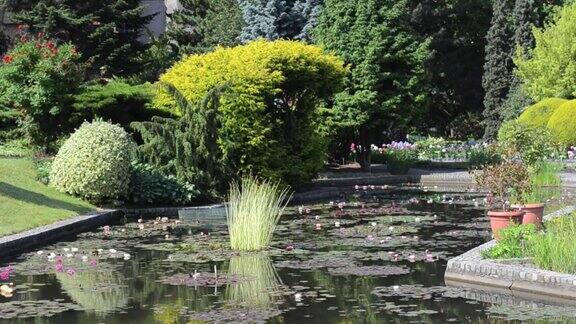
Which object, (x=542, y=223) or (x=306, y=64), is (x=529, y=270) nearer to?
(x=542, y=223)

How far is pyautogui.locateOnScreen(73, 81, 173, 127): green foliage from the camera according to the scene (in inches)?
908

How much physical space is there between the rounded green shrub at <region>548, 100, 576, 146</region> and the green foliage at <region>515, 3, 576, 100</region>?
5293mm

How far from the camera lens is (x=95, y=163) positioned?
18859 mm

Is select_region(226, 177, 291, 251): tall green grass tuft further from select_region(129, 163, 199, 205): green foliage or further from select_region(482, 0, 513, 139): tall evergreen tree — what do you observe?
select_region(482, 0, 513, 139): tall evergreen tree

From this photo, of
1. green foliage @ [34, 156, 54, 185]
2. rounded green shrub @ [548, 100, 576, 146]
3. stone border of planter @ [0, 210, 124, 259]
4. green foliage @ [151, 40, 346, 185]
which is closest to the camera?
stone border of planter @ [0, 210, 124, 259]

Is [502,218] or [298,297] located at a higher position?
[502,218]

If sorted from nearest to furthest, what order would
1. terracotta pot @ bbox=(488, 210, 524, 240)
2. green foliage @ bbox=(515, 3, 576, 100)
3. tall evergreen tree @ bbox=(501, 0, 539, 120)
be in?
terracotta pot @ bbox=(488, 210, 524, 240)
green foliage @ bbox=(515, 3, 576, 100)
tall evergreen tree @ bbox=(501, 0, 539, 120)

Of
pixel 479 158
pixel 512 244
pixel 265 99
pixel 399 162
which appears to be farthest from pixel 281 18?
pixel 512 244

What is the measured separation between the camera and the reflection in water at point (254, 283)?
10312mm

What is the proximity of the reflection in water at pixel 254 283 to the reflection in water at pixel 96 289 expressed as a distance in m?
1.18

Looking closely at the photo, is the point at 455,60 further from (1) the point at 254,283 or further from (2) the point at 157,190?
(1) the point at 254,283

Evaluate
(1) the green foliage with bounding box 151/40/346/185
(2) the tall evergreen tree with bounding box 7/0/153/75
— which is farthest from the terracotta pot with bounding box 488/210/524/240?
(2) the tall evergreen tree with bounding box 7/0/153/75

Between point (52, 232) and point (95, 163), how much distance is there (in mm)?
3369

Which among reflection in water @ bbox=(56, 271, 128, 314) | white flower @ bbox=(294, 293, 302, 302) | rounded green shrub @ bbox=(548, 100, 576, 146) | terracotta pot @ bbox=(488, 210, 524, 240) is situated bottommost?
white flower @ bbox=(294, 293, 302, 302)
